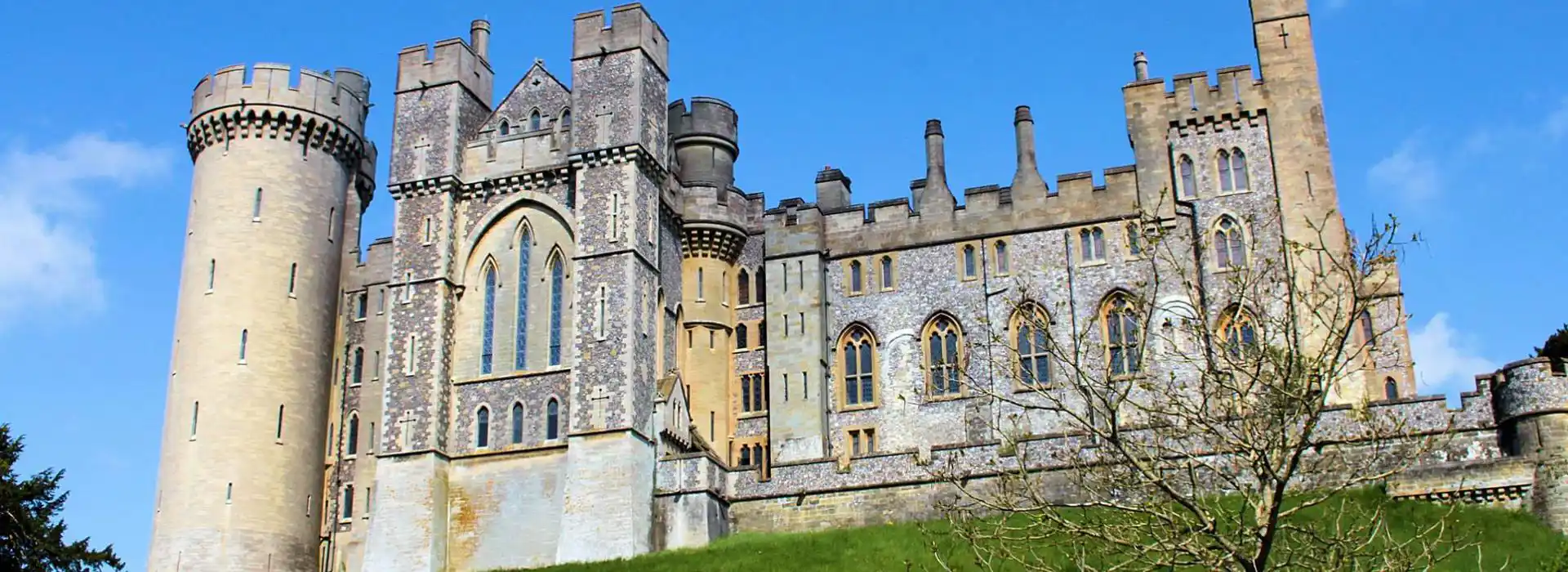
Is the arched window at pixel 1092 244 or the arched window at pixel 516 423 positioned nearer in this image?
the arched window at pixel 516 423

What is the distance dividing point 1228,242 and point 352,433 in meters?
23.7

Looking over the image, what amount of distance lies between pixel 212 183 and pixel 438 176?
22.7 feet

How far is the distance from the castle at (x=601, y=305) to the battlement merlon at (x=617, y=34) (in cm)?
8

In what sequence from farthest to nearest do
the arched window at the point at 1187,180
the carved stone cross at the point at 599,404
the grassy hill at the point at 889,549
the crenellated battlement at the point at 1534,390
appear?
the arched window at the point at 1187,180, the carved stone cross at the point at 599,404, the crenellated battlement at the point at 1534,390, the grassy hill at the point at 889,549

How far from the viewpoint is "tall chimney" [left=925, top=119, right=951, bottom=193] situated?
42.8m

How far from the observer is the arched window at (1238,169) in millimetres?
39781

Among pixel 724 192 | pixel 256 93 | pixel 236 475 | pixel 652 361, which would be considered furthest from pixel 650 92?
pixel 236 475

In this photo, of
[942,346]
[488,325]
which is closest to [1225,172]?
[942,346]

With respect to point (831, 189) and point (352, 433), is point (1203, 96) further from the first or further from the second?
point (352, 433)

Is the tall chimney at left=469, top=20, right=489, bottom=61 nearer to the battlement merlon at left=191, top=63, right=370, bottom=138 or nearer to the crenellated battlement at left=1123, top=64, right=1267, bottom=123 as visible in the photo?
the battlement merlon at left=191, top=63, right=370, bottom=138

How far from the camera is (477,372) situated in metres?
39.6

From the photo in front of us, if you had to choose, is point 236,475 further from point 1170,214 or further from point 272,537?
point 1170,214

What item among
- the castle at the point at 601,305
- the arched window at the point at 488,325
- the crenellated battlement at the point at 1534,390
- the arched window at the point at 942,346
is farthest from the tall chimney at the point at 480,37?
the crenellated battlement at the point at 1534,390

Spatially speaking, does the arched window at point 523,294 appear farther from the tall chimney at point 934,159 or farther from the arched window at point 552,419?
the tall chimney at point 934,159
